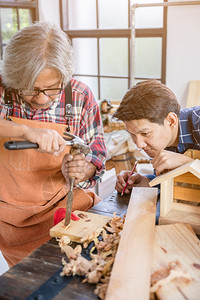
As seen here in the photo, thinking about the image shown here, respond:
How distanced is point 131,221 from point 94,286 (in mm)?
332

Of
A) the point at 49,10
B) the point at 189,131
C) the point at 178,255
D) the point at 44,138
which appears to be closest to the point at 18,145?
the point at 44,138

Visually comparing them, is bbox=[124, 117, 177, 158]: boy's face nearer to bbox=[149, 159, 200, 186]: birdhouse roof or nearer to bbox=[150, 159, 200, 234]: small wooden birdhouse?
bbox=[150, 159, 200, 234]: small wooden birdhouse

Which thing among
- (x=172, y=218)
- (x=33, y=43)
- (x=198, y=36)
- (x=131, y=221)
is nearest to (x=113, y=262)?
(x=131, y=221)

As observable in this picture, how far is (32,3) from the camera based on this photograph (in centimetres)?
447

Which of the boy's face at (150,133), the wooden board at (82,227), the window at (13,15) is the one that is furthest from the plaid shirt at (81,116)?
the window at (13,15)

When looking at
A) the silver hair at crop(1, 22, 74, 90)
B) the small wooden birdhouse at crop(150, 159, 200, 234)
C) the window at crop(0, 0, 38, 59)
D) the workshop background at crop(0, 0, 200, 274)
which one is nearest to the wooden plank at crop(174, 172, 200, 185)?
the small wooden birdhouse at crop(150, 159, 200, 234)

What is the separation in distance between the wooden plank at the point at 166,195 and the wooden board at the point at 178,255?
9cm

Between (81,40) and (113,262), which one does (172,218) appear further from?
(81,40)

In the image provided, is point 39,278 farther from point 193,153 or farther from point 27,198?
point 193,153

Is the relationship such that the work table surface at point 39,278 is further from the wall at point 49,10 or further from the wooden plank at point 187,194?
the wall at point 49,10

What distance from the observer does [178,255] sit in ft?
3.68

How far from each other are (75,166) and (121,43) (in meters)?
3.20

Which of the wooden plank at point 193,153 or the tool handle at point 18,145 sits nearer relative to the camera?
the tool handle at point 18,145

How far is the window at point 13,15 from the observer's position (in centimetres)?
421
